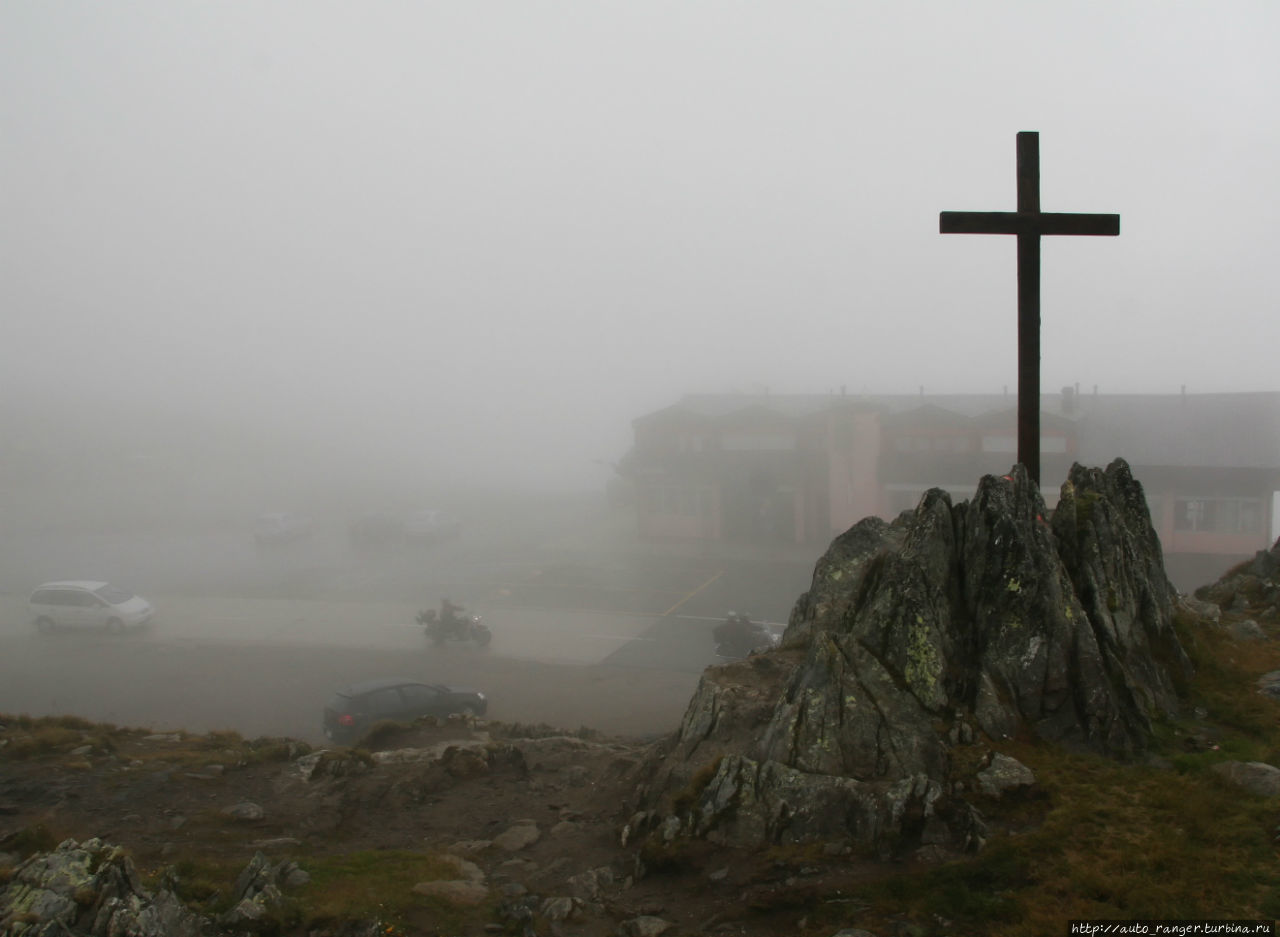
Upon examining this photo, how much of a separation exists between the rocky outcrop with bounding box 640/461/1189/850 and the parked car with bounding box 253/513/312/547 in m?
40.8

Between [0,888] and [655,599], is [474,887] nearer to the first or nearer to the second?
[0,888]

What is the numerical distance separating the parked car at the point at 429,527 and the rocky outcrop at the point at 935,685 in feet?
124

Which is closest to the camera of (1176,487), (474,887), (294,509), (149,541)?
(474,887)

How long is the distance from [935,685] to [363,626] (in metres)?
23.7

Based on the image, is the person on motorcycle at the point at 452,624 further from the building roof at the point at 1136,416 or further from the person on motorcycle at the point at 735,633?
the building roof at the point at 1136,416

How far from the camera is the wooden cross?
918 centimetres

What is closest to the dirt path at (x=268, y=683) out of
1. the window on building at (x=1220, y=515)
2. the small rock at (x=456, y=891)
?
the small rock at (x=456, y=891)

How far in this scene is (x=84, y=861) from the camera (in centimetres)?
646

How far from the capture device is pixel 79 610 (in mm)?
26625

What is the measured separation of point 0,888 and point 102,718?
1352 centimetres

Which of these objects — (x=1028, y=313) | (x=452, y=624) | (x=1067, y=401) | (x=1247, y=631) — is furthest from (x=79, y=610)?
(x=1067, y=401)

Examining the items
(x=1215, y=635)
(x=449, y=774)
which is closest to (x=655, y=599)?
(x=449, y=774)

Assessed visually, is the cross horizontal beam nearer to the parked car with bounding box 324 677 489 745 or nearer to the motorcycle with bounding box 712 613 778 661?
the parked car with bounding box 324 677 489 745

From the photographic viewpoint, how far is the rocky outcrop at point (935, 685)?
681 cm
